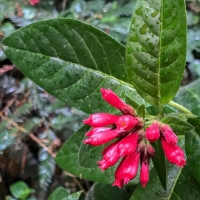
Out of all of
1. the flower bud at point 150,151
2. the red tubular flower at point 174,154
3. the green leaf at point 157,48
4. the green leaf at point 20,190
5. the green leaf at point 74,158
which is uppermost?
the green leaf at point 157,48

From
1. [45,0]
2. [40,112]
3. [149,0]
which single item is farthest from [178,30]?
[45,0]

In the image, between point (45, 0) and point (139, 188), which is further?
point (45, 0)

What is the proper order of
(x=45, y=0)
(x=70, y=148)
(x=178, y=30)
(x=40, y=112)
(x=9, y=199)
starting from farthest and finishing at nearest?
(x=45, y=0), (x=40, y=112), (x=9, y=199), (x=70, y=148), (x=178, y=30)

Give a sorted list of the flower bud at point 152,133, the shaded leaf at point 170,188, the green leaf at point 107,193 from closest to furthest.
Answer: the flower bud at point 152,133 → the shaded leaf at point 170,188 → the green leaf at point 107,193

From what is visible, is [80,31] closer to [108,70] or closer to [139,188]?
[108,70]

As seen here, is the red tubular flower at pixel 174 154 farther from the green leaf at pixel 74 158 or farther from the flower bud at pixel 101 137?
the green leaf at pixel 74 158

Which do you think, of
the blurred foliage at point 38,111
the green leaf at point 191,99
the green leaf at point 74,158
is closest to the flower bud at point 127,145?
the green leaf at point 74,158

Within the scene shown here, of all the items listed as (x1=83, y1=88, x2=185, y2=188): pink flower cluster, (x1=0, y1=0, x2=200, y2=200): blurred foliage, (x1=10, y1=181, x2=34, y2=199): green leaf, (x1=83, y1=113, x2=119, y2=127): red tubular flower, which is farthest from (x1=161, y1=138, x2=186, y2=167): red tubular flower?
(x1=10, y1=181, x2=34, y2=199): green leaf

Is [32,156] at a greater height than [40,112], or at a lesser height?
lesser
